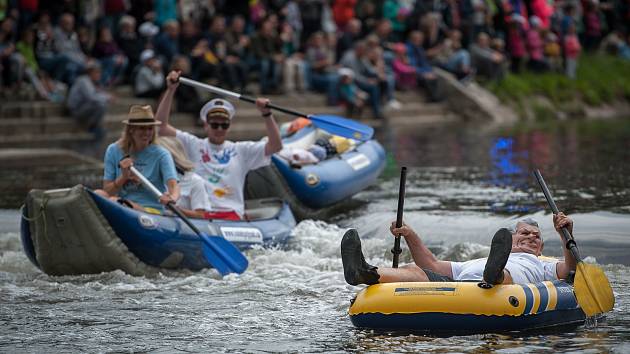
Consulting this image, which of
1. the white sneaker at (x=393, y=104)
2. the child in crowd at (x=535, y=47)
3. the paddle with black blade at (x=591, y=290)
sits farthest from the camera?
the child in crowd at (x=535, y=47)

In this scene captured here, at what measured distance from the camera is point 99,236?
394 inches

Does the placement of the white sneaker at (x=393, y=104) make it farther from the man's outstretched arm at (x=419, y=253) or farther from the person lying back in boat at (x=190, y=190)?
the man's outstretched arm at (x=419, y=253)

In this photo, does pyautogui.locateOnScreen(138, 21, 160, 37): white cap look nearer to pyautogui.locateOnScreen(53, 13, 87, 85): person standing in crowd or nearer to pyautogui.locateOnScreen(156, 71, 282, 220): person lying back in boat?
pyautogui.locateOnScreen(53, 13, 87, 85): person standing in crowd

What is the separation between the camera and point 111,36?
21500mm

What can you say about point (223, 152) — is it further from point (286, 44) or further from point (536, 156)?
point (286, 44)

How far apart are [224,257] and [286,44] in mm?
14148

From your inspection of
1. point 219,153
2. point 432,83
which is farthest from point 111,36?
point 219,153

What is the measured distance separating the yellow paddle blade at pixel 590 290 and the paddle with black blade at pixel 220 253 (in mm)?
3117

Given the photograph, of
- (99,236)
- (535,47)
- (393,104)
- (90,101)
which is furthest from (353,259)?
(535,47)


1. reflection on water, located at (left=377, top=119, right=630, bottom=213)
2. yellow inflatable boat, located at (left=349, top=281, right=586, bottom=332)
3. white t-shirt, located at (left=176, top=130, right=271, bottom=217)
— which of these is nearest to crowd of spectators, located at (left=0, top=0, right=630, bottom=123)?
reflection on water, located at (left=377, top=119, right=630, bottom=213)

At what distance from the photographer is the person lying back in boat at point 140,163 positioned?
35.1ft

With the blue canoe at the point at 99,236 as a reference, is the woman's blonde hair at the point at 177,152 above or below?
above

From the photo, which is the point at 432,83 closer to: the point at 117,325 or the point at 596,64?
the point at 596,64

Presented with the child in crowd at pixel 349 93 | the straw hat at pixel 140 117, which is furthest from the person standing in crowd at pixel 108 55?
the straw hat at pixel 140 117
